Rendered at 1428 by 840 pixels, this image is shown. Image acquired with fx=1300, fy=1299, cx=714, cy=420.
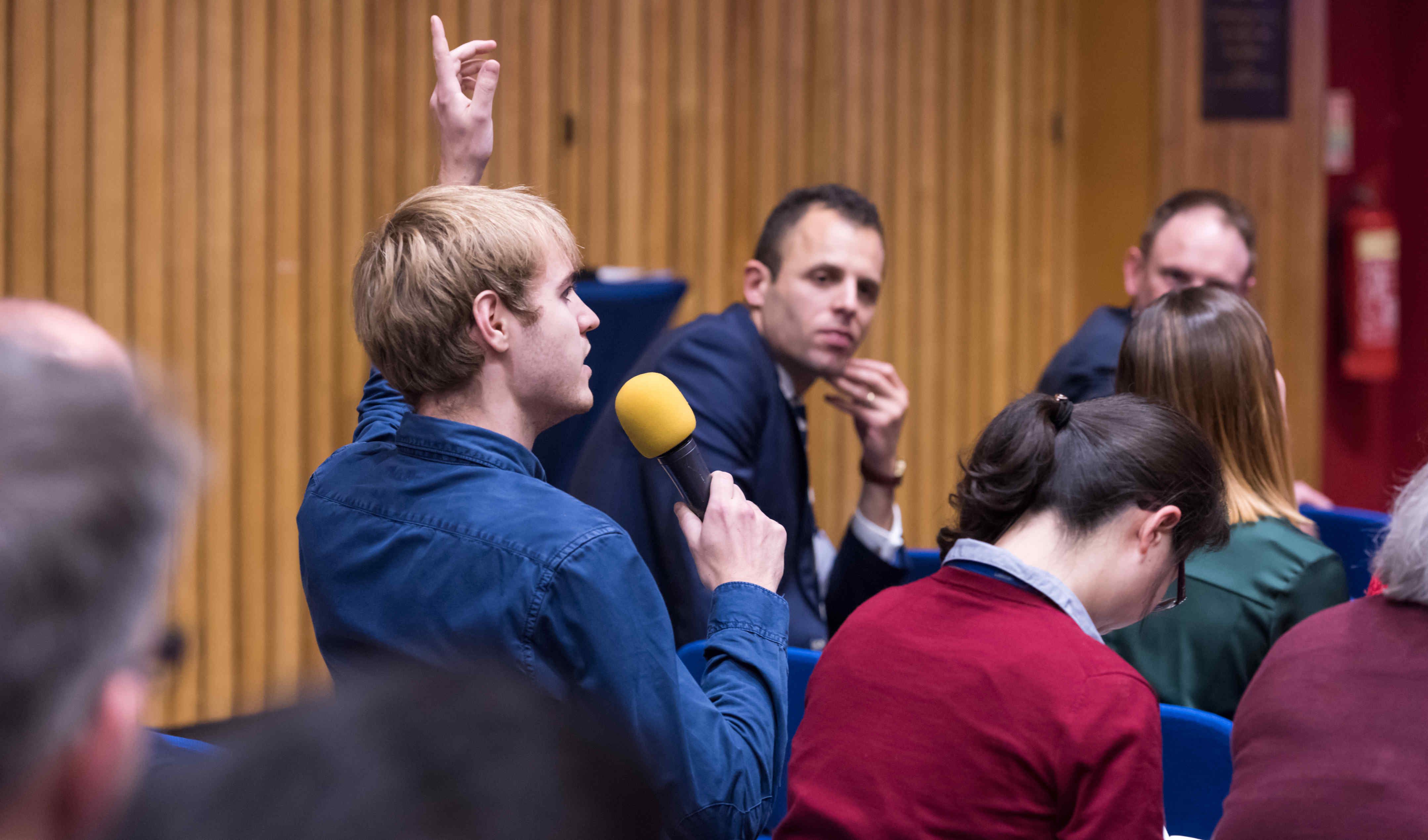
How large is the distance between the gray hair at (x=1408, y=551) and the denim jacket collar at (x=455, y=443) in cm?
99

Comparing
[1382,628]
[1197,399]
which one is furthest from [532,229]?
[1197,399]

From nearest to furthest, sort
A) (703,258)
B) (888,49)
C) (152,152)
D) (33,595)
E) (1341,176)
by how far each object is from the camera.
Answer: (33,595) < (152,152) < (703,258) < (888,49) < (1341,176)

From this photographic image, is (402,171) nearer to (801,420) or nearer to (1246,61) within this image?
(801,420)

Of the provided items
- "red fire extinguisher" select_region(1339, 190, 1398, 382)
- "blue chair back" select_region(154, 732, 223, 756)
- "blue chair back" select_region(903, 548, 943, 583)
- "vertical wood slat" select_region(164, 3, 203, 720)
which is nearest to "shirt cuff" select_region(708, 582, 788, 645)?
"blue chair back" select_region(154, 732, 223, 756)

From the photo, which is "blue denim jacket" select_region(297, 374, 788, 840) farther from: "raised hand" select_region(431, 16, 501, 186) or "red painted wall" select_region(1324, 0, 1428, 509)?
"red painted wall" select_region(1324, 0, 1428, 509)

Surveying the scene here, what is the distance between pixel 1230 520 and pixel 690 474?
97 cm

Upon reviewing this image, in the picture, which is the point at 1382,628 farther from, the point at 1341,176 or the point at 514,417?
the point at 1341,176

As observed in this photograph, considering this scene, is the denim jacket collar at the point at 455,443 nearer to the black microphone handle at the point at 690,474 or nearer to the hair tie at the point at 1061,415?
the black microphone handle at the point at 690,474

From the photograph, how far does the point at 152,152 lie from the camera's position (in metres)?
3.81

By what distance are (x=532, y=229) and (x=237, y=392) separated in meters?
2.81

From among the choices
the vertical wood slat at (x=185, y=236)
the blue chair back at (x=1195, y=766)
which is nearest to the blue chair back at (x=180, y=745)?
the blue chair back at (x=1195, y=766)

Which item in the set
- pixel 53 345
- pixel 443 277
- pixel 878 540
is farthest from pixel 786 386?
pixel 53 345

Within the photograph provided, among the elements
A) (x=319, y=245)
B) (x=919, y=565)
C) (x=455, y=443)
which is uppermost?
(x=319, y=245)

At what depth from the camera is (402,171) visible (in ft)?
13.7
